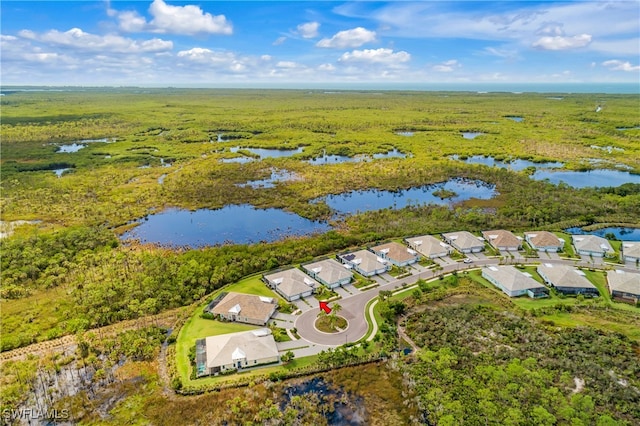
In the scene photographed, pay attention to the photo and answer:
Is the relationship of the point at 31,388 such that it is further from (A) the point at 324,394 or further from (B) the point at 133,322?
(A) the point at 324,394

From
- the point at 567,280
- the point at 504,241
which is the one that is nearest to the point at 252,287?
the point at 504,241

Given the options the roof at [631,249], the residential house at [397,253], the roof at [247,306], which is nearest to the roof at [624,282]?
the roof at [631,249]

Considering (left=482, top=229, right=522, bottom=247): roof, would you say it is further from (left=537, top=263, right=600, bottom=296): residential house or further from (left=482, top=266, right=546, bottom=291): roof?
(left=482, top=266, right=546, bottom=291): roof

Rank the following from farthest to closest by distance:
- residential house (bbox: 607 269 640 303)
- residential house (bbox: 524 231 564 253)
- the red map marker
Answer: residential house (bbox: 524 231 564 253)
residential house (bbox: 607 269 640 303)
the red map marker

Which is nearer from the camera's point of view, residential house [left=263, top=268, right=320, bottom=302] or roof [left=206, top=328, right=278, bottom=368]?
roof [left=206, top=328, right=278, bottom=368]

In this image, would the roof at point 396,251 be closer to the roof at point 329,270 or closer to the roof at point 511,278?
the roof at point 329,270

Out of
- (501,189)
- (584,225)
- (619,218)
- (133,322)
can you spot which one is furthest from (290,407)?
(501,189)

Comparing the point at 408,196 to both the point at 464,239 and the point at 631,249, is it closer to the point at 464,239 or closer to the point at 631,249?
the point at 464,239

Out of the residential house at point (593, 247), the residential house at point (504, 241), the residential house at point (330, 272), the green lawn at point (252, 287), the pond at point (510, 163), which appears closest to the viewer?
the green lawn at point (252, 287)

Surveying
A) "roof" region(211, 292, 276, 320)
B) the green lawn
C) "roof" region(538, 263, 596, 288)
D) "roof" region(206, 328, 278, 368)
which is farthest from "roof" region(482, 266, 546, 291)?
"roof" region(206, 328, 278, 368)
